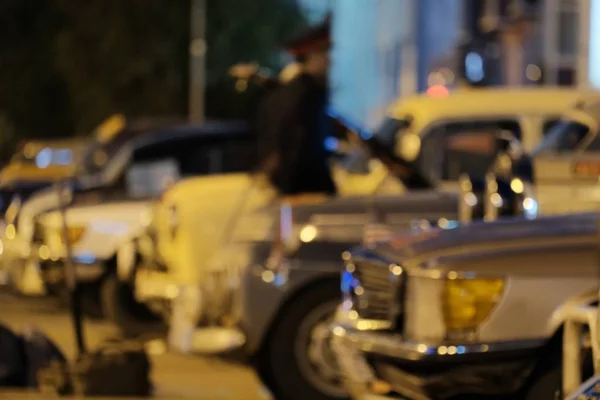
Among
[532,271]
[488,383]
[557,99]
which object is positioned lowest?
[488,383]

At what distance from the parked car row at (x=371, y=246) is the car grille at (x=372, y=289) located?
12 mm

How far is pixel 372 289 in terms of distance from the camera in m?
6.66

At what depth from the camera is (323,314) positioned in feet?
27.2

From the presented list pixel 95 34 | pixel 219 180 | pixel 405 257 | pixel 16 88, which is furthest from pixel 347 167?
pixel 16 88

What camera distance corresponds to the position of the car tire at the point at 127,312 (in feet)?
38.7

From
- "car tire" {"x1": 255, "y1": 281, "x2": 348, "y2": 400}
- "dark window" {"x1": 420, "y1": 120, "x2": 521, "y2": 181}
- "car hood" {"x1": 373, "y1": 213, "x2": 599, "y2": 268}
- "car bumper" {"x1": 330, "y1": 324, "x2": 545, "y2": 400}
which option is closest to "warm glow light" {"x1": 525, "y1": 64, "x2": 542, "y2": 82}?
"dark window" {"x1": 420, "y1": 120, "x2": 521, "y2": 181}

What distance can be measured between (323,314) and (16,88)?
103ft

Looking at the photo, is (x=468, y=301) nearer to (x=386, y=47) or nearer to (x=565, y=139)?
(x=565, y=139)

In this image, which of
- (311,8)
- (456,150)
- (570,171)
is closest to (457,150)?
(456,150)

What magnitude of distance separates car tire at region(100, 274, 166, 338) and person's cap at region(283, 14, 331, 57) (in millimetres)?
3023

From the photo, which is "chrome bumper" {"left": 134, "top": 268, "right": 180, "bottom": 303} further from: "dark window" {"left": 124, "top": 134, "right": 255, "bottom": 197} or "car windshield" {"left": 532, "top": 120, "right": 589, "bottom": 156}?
"car windshield" {"left": 532, "top": 120, "right": 589, "bottom": 156}

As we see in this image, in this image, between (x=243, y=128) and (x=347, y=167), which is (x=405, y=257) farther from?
(x=243, y=128)

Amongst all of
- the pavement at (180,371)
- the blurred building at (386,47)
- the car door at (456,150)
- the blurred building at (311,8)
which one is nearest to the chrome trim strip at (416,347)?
the pavement at (180,371)

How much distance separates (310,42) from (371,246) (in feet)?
9.36
